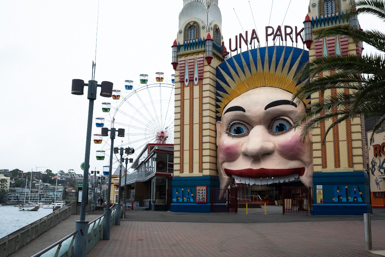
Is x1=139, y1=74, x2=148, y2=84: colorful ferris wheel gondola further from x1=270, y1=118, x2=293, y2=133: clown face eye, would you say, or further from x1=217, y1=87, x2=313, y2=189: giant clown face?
x1=270, y1=118, x2=293, y2=133: clown face eye

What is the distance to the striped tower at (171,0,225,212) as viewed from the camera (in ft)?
101

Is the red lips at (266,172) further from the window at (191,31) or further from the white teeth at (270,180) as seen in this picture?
the window at (191,31)

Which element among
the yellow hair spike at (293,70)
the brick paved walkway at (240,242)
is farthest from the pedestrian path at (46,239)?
the yellow hair spike at (293,70)

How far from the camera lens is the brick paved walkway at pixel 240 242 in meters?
11.4

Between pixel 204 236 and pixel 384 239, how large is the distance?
6392mm

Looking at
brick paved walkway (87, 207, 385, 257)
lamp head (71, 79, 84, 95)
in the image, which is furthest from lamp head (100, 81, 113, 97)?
brick paved walkway (87, 207, 385, 257)

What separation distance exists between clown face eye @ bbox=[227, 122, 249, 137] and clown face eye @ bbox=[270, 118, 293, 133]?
1.93 m

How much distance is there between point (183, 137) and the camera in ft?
105

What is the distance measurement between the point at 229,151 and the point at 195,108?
4.90 meters

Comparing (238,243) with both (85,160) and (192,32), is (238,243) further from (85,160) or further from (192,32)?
(192,32)

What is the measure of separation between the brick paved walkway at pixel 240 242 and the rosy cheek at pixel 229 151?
37.6 feet

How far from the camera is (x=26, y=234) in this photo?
18219 mm

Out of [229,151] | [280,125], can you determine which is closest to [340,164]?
[280,125]

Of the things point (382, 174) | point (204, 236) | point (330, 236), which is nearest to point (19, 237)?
point (204, 236)
